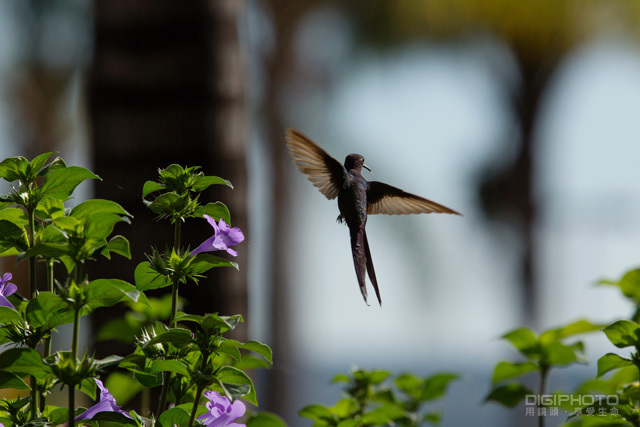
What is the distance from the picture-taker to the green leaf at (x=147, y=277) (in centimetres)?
78

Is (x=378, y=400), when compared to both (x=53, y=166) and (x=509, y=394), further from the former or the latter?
(x=53, y=166)

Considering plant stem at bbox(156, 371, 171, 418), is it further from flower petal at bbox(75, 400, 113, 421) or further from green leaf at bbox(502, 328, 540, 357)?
green leaf at bbox(502, 328, 540, 357)

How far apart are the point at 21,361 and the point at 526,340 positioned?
872mm

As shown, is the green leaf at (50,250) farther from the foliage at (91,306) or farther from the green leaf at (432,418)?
the green leaf at (432,418)

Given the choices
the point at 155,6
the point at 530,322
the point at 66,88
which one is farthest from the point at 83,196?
the point at 66,88

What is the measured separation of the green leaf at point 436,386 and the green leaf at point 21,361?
799 millimetres

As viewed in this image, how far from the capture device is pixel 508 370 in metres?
1.29

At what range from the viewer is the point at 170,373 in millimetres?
761

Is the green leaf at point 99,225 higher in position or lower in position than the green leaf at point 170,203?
lower

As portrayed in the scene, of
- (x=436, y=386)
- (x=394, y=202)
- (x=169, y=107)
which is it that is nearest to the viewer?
(x=394, y=202)

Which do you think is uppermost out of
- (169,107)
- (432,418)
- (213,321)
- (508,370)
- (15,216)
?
(169,107)

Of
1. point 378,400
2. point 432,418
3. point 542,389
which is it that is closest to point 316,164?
point 378,400

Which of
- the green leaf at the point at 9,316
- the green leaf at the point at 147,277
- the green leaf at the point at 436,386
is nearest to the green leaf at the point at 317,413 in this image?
the green leaf at the point at 436,386

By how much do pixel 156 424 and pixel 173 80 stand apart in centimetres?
161
